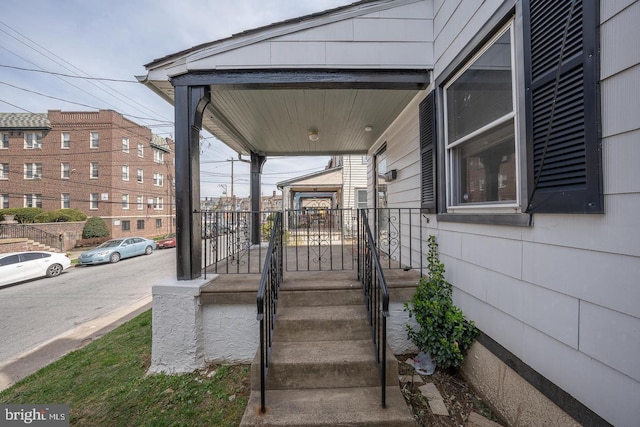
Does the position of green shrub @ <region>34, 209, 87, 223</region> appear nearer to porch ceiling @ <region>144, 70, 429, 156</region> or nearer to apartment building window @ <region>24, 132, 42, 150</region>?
apartment building window @ <region>24, 132, 42, 150</region>

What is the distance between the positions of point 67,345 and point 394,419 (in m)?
5.21

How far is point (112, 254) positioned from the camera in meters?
11.6

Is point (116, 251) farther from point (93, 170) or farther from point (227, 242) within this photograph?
point (227, 242)

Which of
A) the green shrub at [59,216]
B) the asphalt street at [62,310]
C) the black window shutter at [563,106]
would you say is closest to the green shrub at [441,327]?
the black window shutter at [563,106]

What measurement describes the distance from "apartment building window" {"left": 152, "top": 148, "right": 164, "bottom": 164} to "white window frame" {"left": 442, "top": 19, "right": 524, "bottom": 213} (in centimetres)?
2519

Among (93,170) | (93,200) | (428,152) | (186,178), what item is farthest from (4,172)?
(428,152)

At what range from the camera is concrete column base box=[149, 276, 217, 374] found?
2.53 metres

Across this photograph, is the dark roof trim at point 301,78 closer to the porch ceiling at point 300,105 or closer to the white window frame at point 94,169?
the porch ceiling at point 300,105

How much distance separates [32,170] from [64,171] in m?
A: 2.18

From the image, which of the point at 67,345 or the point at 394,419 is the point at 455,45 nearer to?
the point at 394,419

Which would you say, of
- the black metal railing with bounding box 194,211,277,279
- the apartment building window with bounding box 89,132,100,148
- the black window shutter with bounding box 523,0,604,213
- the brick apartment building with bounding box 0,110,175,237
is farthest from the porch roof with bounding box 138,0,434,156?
the apartment building window with bounding box 89,132,100,148

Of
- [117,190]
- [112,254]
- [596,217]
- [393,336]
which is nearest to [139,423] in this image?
[393,336]

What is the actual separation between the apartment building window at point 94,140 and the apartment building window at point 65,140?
4.65ft

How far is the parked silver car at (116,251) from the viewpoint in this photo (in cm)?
1094
